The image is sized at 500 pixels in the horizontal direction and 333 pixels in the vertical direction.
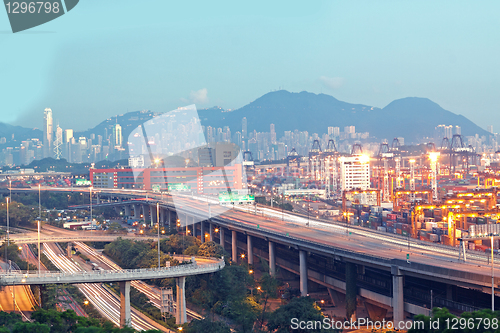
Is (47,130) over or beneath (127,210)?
over

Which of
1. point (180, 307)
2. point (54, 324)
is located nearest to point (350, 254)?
point (180, 307)

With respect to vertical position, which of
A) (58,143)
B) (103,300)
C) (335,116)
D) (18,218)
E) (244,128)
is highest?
(335,116)

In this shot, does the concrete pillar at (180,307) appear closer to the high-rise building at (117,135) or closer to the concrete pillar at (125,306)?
the concrete pillar at (125,306)

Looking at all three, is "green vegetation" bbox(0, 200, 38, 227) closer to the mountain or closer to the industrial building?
the industrial building

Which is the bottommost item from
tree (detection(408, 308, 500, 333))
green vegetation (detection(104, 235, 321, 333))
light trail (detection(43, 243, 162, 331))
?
light trail (detection(43, 243, 162, 331))

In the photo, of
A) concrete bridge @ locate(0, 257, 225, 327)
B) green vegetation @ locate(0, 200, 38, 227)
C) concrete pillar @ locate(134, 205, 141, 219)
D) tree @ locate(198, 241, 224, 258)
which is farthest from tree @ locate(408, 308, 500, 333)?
concrete pillar @ locate(134, 205, 141, 219)

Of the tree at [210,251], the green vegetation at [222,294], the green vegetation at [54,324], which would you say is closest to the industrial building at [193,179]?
the tree at [210,251]

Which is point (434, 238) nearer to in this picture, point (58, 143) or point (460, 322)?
point (460, 322)

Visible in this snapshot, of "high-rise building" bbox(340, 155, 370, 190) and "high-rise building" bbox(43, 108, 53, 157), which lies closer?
"high-rise building" bbox(340, 155, 370, 190)
